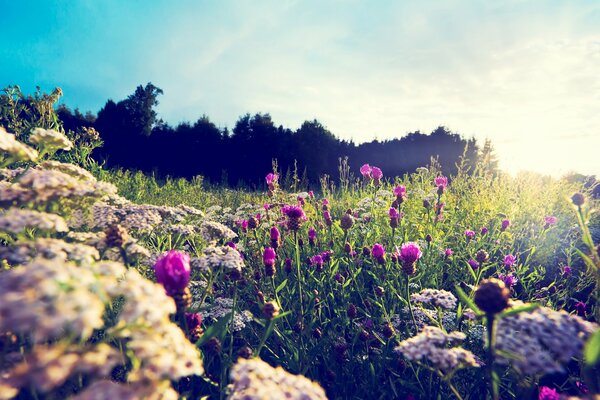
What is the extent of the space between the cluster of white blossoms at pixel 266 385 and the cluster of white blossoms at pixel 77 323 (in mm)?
173

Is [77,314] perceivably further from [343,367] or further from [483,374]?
[483,374]

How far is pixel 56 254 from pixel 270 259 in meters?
1.56

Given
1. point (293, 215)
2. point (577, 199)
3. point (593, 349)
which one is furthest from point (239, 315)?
point (577, 199)

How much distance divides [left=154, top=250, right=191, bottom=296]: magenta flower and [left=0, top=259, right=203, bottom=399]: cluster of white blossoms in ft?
1.73

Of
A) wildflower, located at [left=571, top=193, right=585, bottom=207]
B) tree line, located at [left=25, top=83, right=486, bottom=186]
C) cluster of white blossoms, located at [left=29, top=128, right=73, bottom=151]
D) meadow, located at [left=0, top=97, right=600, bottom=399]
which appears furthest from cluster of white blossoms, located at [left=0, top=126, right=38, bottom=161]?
tree line, located at [left=25, top=83, right=486, bottom=186]

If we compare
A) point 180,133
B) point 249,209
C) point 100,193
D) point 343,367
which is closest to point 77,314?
point 100,193

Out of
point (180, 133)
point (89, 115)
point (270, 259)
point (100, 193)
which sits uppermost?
point (89, 115)

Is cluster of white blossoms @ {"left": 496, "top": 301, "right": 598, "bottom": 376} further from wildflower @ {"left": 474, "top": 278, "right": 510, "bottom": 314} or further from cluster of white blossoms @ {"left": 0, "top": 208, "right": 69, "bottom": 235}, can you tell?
cluster of white blossoms @ {"left": 0, "top": 208, "right": 69, "bottom": 235}

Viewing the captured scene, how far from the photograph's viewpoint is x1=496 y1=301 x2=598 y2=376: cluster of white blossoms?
1.09 meters

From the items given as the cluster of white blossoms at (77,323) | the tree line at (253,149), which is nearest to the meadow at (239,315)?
the cluster of white blossoms at (77,323)

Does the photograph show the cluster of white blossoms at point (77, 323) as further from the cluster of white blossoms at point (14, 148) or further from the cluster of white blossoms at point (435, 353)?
the cluster of white blossoms at point (435, 353)

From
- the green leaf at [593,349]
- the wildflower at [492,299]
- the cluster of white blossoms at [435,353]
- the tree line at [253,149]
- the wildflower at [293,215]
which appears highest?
the tree line at [253,149]

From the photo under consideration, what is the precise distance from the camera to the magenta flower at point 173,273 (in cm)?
149

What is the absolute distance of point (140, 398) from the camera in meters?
0.83
